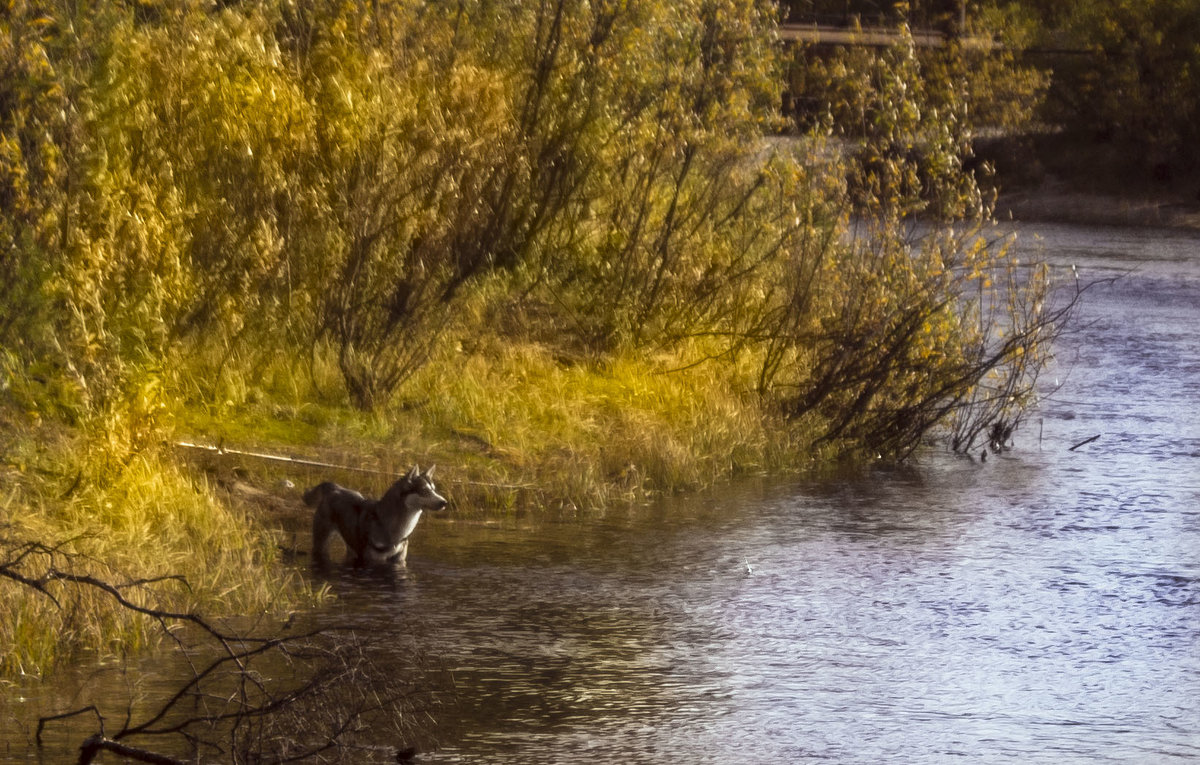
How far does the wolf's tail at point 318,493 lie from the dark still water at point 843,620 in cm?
59

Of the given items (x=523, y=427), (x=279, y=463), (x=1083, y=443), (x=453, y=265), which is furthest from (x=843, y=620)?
(x=453, y=265)

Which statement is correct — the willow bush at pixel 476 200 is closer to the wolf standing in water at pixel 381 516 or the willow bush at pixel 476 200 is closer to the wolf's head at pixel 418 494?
the wolf standing in water at pixel 381 516

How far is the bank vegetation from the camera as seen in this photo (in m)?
10.7

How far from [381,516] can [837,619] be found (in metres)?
2.46

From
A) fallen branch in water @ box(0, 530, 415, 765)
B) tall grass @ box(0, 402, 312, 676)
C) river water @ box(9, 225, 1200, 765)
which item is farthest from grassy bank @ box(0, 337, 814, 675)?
river water @ box(9, 225, 1200, 765)

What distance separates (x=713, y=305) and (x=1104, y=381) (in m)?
4.15

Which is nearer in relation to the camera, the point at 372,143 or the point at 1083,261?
the point at 372,143

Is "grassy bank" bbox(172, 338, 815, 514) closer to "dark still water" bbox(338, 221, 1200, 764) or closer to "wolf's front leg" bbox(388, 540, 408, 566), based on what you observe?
"dark still water" bbox(338, 221, 1200, 764)

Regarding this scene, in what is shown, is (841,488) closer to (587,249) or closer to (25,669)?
(587,249)

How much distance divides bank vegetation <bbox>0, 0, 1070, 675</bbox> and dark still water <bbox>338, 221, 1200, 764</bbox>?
0.95 meters

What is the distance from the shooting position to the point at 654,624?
9125mm

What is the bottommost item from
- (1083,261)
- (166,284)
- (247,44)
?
(1083,261)

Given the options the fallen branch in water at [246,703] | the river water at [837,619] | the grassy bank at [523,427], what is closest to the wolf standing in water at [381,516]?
the river water at [837,619]

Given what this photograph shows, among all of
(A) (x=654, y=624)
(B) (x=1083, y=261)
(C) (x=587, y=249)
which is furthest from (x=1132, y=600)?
(B) (x=1083, y=261)
